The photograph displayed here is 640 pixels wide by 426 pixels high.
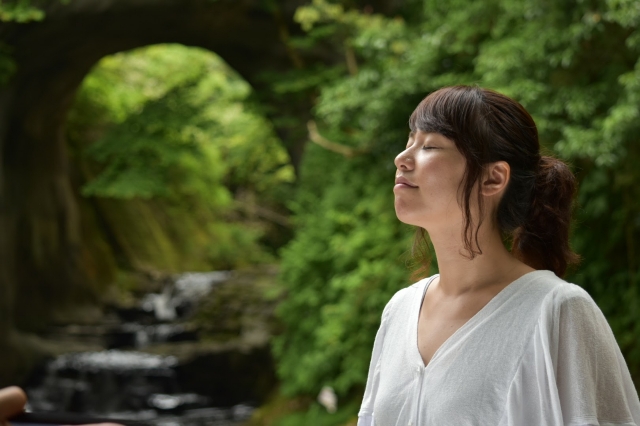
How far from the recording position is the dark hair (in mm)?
1325

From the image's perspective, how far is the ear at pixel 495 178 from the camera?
1332 millimetres

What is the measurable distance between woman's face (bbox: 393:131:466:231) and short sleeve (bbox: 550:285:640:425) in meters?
0.26

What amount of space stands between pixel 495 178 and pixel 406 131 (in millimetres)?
4638

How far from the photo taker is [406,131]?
593 cm

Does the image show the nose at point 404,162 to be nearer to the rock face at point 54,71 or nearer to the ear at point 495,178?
the ear at point 495,178

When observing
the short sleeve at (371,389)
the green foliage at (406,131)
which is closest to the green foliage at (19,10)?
the green foliage at (406,131)

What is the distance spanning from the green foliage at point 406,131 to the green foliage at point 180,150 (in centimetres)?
220

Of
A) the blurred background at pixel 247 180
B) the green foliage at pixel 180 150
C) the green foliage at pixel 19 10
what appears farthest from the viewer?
the green foliage at pixel 180 150

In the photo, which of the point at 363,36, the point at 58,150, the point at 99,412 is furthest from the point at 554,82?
the point at 58,150

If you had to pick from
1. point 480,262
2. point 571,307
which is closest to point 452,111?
point 480,262

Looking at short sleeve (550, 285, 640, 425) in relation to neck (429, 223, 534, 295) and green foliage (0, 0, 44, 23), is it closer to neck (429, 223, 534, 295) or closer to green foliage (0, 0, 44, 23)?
neck (429, 223, 534, 295)

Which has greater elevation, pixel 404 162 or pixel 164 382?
pixel 404 162

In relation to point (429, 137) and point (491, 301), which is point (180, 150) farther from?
point (491, 301)

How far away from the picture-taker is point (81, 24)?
9.16 m
